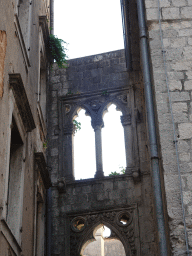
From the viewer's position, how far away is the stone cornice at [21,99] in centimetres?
649

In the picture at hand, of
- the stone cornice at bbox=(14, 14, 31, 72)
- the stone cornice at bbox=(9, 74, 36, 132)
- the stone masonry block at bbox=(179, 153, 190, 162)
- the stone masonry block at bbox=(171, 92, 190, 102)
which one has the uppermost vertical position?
the stone cornice at bbox=(14, 14, 31, 72)

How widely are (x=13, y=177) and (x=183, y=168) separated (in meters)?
2.54

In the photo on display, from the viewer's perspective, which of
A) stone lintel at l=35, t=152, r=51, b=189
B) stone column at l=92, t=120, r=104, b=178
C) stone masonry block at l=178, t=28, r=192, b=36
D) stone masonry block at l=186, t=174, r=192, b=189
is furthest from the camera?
stone column at l=92, t=120, r=104, b=178

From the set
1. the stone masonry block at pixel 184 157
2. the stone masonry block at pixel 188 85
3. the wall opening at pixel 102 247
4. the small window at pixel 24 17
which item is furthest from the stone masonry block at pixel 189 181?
the wall opening at pixel 102 247

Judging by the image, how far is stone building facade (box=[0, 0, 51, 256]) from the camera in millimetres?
6082

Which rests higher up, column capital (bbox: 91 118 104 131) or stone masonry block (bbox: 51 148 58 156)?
column capital (bbox: 91 118 104 131)

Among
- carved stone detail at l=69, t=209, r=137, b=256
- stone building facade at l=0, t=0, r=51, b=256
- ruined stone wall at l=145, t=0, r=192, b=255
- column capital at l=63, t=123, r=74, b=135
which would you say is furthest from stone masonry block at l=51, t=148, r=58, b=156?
ruined stone wall at l=145, t=0, r=192, b=255

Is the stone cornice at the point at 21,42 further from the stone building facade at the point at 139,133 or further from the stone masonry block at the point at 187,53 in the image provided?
the stone masonry block at the point at 187,53

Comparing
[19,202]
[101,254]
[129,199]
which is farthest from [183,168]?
[101,254]

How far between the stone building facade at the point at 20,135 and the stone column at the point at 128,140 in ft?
6.59

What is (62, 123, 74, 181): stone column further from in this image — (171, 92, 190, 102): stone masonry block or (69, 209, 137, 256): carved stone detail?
(171, 92, 190, 102): stone masonry block

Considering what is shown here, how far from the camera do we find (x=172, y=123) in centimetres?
658

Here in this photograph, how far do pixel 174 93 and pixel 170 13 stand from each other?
4.81 feet

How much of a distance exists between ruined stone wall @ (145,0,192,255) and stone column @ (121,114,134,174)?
13.1 feet
